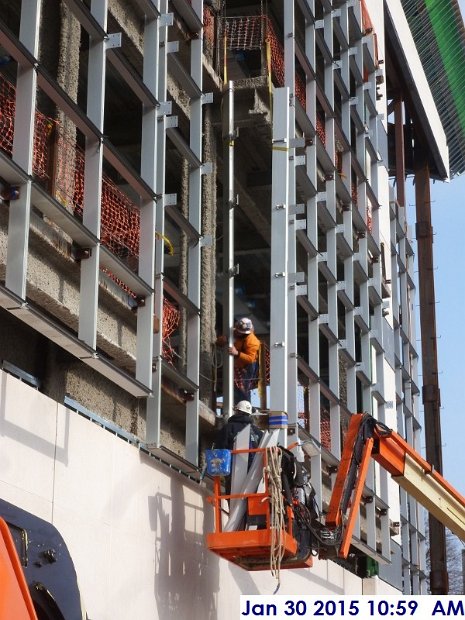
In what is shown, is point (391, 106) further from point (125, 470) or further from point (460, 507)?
point (125, 470)

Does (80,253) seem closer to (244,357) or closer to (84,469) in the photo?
(84,469)

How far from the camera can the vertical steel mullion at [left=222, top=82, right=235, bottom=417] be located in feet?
56.7

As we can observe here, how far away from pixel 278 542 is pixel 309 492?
1935 mm

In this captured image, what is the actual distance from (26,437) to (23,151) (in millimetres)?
2912

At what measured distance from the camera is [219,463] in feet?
47.6

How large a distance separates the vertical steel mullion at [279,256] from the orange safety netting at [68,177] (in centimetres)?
148

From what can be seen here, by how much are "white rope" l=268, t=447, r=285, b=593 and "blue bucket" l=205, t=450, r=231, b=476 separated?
62 cm

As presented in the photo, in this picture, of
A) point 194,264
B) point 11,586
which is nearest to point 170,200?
point 194,264

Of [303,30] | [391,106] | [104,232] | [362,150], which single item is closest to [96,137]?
[104,232]

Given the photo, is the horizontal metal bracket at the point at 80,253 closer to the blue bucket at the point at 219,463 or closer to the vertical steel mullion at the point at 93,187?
the vertical steel mullion at the point at 93,187

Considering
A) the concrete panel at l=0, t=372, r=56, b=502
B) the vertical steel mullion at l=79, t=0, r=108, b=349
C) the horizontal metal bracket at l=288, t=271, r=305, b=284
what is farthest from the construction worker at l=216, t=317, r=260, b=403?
the concrete panel at l=0, t=372, r=56, b=502

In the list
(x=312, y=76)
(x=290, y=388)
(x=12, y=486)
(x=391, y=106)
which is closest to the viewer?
(x=12, y=486)

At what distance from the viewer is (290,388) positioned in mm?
18750

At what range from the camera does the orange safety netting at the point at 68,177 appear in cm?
1341
